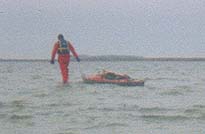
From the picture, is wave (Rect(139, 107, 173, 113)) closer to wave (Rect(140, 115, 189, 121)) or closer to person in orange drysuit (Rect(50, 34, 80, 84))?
wave (Rect(140, 115, 189, 121))

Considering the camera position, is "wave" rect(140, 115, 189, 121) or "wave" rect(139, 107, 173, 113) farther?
"wave" rect(139, 107, 173, 113)

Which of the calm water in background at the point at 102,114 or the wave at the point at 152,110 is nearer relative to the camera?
the calm water in background at the point at 102,114

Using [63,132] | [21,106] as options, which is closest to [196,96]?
[21,106]

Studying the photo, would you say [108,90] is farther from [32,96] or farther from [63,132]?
[63,132]

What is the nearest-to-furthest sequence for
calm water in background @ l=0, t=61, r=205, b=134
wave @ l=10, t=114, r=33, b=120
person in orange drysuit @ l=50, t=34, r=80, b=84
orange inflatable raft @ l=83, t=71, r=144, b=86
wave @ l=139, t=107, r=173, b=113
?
calm water in background @ l=0, t=61, r=205, b=134 → wave @ l=10, t=114, r=33, b=120 → wave @ l=139, t=107, r=173, b=113 → person in orange drysuit @ l=50, t=34, r=80, b=84 → orange inflatable raft @ l=83, t=71, r=144, b=86

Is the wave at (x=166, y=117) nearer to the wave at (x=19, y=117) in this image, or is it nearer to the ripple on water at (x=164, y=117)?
the ripple on water at (x=164, y=117)

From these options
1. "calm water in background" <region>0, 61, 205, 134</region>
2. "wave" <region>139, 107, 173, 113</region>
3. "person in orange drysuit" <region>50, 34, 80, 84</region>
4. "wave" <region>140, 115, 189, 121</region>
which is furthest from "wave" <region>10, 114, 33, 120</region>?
Answer: "person in orange drysuit" <region>50, 34, 80, 84</region>

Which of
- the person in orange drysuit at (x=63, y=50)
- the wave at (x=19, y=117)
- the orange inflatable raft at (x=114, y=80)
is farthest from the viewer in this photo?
the orange inflatable raft at (x=114, y=80)

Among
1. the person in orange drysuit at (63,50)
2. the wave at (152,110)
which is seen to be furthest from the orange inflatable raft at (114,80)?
the wave at (152,110)

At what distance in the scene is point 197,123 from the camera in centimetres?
1570

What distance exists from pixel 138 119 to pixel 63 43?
1269 centimetres

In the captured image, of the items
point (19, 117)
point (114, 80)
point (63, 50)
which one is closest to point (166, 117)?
point (19, 117)

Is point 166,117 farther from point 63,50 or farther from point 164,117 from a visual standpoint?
point 63,50

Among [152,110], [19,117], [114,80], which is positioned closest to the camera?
[19,117]
